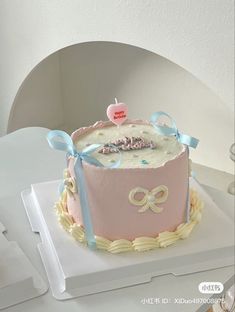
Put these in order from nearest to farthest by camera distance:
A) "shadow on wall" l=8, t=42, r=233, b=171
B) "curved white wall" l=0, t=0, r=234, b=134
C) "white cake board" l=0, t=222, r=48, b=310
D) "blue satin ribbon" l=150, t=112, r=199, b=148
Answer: "white cake board" l=0, t=222, r=48, b=310
"blue satin ribbon" l=150, t=112, r=199, b=148
"curved white wall" l=0, t=0, r=234, b=134
"shadow on wall" l=8, t=42, r=233, b=171

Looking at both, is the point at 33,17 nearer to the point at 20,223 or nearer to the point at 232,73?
the point at 232,73

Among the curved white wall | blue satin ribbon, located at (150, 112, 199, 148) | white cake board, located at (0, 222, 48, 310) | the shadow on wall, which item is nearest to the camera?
white cake board, located at (0, 222, 48, 310)

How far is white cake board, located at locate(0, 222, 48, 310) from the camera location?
0.87m

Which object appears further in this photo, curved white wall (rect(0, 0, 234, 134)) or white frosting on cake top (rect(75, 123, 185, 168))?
curved white wall (rect(0, 0, 234, 134))

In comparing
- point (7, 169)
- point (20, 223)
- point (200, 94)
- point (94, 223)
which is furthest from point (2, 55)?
point (94, 223)

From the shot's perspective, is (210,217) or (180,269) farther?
(210,217)

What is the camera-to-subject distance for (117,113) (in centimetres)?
104

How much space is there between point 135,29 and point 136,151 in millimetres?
817

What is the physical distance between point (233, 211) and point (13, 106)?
1.41 meters

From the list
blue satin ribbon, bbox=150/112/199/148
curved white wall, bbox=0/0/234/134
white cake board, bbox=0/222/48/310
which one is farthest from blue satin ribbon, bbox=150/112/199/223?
curved white wall, bbox=0/0/234/134

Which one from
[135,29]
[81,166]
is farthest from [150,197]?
[135,29]

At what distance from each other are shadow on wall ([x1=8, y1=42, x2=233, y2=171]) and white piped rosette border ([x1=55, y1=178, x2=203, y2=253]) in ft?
3.73

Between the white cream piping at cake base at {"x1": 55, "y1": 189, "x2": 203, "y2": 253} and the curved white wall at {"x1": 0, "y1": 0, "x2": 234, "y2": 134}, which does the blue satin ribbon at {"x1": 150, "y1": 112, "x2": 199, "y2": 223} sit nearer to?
the white cream piping at cake base at {"x1": 55, "y1": 189, "x2": 203, "y2": 253}

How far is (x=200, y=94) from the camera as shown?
6.93ft
